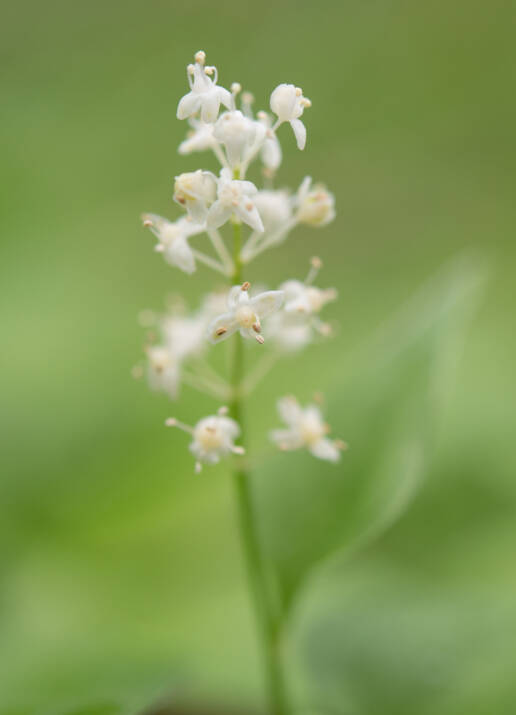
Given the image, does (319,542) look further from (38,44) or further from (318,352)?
(38,44)

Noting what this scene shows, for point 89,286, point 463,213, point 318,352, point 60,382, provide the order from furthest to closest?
1. point 463,213
2. point 89,286
3. point 318,352
4. point 60,382

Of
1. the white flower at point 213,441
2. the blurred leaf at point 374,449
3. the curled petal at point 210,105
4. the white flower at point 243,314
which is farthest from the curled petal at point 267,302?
the blurred leaf at point 374,449

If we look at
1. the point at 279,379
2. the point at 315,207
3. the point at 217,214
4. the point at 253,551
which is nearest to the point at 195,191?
the point at 217,214

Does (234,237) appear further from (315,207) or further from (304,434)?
(304,434)

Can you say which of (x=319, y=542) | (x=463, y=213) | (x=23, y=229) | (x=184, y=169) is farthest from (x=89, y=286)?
(x=319, y=542)

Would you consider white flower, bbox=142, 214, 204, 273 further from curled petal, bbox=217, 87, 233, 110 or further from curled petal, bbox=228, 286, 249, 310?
curled petal, bbox=217, 87, 233, 110

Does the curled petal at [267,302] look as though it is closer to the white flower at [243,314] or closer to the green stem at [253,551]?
the white flower at [243,314]
